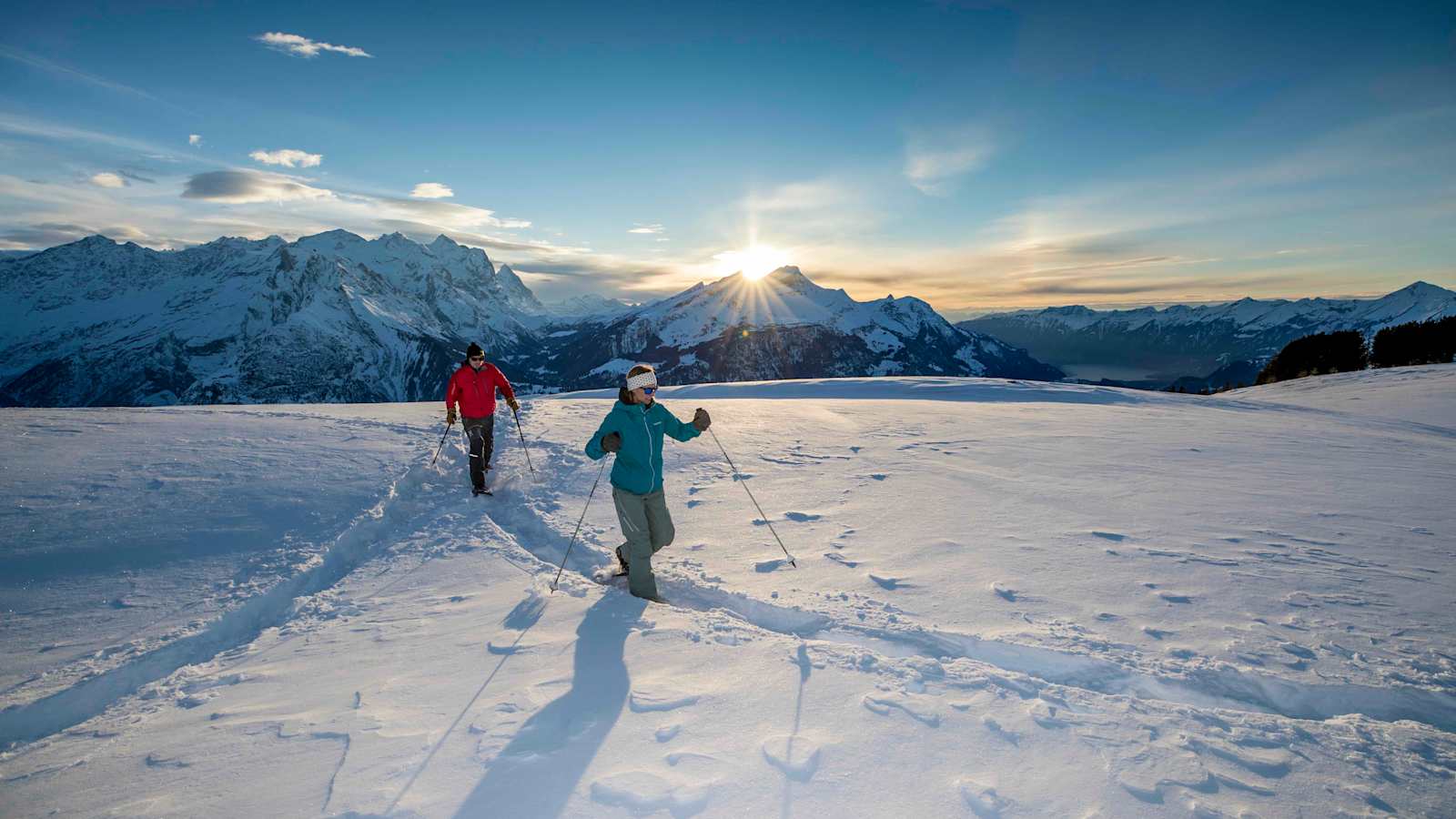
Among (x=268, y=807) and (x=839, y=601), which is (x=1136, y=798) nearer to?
(x=839, y=601)

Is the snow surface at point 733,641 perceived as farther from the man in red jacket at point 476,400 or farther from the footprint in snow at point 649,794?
the man in red jacket at point 476,400

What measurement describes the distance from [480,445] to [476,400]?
0.93m

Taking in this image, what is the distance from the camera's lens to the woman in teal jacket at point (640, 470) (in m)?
6.36

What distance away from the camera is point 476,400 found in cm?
1116

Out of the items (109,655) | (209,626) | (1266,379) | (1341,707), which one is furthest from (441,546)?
(1266,379)

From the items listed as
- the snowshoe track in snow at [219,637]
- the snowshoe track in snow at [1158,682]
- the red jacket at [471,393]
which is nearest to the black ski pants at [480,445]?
the red jacket at [471,393]

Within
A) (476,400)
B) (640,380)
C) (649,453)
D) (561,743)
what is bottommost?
(561,743)

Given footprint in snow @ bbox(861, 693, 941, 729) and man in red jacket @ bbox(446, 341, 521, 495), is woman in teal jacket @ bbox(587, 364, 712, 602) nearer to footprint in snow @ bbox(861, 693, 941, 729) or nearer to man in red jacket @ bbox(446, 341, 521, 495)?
footprint in snow @ bbox(861, 693, 941, 729)

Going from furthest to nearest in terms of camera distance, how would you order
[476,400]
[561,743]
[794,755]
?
[476,400]
[561,743]
[794,755]

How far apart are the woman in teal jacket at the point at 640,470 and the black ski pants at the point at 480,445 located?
16.9 ft

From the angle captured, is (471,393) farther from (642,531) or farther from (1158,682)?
(1158,682)

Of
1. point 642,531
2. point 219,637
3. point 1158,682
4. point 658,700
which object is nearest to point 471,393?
point 219,637

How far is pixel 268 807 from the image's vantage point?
10.4 feet

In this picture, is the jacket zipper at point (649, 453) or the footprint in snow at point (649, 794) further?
the jacket zipper at point (649, 453)
